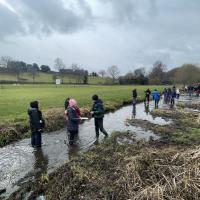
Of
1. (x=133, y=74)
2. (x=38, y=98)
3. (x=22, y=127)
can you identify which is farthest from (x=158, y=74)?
(x=22, y=127)

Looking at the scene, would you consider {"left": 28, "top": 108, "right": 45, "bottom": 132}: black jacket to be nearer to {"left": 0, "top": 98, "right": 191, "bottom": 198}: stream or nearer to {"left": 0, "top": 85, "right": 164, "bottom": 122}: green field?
{"left": 0, "top": 98, "right": 191, "bottom": 198}: stream

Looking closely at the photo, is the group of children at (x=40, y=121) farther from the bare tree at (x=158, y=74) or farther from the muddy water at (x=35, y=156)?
the bare tree at (x=158, y=74)

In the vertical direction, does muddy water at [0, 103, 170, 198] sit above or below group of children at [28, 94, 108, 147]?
below

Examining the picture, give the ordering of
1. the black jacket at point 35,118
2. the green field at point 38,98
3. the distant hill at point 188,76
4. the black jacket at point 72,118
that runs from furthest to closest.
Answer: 1. the distant hill at point 188,76
2. the green field at point 38,98
3. the black jacket at point 72,118
4. the black jacket at point 35,118

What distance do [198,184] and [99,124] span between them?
9123mm

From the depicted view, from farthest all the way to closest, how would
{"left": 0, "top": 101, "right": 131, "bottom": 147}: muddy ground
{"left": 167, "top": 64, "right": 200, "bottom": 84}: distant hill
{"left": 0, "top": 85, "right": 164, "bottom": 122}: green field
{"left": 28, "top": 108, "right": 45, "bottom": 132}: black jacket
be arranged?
{"left": 167, "top": 64, "right": 200, "bottom": 84}: distant hill < {"left": 0, "top": 85, "right": 164, "bottom": 122}: green field < {"left": 0, "top": 101, "right": 131, "bottom": 147}: muddy ground < {"left": 28, "top": 108, "right": 45, "bottom": 132}: black jacket

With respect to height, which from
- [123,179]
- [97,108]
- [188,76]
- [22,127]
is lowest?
[22,127]

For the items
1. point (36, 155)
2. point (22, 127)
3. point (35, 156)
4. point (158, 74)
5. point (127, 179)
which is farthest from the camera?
point (158, 74)

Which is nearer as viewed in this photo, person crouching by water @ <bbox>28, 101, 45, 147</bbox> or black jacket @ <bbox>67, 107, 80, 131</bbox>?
person crouching by water @ <bbox>28, 101, 45, 147</bbox>

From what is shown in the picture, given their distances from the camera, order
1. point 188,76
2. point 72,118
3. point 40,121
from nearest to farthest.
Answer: point 40,121
point 72,118
point 188,76

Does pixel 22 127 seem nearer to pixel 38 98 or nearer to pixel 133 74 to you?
pixel 38 98

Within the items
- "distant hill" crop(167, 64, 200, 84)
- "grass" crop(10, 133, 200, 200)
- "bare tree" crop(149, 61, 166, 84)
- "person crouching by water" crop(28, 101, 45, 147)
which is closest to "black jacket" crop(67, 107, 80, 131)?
"person crouching by water" crop(28, 101, 45, 147)

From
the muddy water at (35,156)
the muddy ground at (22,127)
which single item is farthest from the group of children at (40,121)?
the muddy ground at (22,127)

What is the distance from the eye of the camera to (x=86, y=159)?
1071 cm
